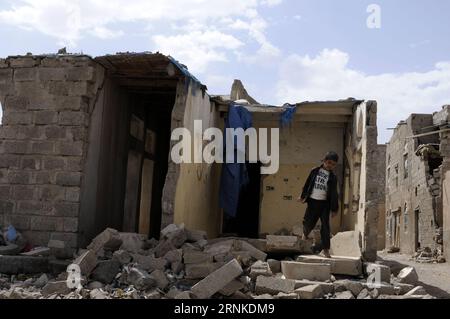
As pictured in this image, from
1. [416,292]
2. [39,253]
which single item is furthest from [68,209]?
[416,292]

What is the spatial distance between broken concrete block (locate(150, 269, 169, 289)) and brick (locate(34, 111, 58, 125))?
3.08 m

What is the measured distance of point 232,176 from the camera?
10.0 meters

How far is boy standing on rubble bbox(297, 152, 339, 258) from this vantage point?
7.55 metres

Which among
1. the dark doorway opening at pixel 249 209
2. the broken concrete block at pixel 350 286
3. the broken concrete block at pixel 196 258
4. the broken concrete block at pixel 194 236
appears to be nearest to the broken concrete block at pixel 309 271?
the broken concrete block at pixel 350 286

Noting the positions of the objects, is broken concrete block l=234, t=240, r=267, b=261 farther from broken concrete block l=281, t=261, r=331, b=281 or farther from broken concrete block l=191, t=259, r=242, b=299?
broken concrete block l=191, t=259, r=242, b=299

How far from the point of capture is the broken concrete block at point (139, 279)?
19.6 ft

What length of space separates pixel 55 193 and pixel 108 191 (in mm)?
1179

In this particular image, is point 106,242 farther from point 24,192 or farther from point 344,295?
point 344,295

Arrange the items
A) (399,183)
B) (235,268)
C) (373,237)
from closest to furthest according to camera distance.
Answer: (235,268) < (373,237) < (399,183)

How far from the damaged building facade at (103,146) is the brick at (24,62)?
0.02 metres

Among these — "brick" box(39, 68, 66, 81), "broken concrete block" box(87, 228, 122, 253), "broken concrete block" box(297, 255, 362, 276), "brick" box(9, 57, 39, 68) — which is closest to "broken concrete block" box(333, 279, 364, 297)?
"broken concrete block" box(297, 255, 362, 276)

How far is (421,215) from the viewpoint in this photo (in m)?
19.8
